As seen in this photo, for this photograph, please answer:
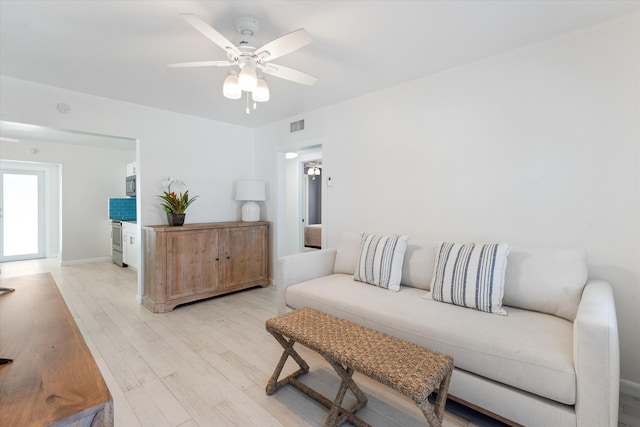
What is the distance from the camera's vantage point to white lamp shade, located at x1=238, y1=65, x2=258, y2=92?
177 cm

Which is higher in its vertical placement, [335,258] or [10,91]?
[10,91]

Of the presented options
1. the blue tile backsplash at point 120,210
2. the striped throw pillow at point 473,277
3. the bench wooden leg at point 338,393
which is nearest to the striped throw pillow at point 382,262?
the striped throw pillow at point 473,277

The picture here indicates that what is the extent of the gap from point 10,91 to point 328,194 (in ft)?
10.5

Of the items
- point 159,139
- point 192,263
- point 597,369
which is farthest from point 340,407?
point 159,139

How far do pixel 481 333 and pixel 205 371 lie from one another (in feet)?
6.09

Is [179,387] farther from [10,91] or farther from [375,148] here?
[10,91]

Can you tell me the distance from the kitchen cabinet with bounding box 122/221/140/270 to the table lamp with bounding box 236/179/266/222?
2.29 meters

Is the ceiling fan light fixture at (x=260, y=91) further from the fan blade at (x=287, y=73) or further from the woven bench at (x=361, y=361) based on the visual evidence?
the woven bench at (x=361, y=361)

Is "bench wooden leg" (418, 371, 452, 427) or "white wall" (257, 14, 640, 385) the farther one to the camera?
"white wall" (257, 14, 640, 385)

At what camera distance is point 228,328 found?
112 inches

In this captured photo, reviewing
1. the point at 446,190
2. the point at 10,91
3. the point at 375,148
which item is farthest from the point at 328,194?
the point at 10,91

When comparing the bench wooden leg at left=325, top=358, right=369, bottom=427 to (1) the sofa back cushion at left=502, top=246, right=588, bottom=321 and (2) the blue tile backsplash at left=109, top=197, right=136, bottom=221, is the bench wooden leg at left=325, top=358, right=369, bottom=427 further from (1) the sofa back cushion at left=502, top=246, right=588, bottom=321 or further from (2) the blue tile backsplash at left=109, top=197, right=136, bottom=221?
(2) the blue tile backsplash at left=109, top=197, right=136, bottom=221

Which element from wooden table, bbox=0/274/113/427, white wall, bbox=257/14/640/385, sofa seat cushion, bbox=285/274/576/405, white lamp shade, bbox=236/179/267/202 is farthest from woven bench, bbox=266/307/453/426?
white lamp shade, bbox=236/179/267/202

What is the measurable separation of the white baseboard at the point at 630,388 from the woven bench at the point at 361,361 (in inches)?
55.2
